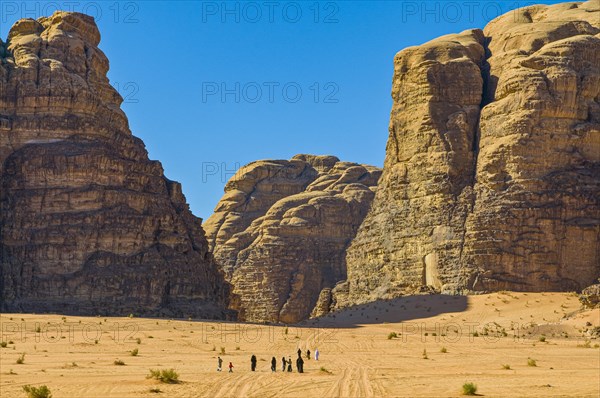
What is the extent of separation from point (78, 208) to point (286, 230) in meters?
51.8

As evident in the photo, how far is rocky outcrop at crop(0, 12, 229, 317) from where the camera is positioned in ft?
226

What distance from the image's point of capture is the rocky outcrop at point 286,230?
4587 inches

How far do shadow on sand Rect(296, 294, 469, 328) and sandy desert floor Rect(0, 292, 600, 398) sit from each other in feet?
0.55

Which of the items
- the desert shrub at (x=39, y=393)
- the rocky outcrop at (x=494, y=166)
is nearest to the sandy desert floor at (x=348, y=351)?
the desert shrub at (x=39, y=393)

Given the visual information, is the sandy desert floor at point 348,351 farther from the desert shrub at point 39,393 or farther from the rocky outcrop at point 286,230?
the rocky outcrop at point 286,230

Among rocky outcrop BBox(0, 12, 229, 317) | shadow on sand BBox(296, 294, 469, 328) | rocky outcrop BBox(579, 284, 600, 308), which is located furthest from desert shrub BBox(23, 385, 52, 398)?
shadow on sand BBox(296, 294, 469, 328)

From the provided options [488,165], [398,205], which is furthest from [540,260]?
[398,205]

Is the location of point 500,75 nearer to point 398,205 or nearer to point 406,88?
point 406,88

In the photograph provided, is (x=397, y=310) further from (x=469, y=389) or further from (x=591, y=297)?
(x=469, y=389)

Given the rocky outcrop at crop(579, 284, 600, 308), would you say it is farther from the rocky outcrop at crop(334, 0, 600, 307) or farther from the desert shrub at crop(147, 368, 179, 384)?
the desert shrub at crop(147, 368, 179, 384)

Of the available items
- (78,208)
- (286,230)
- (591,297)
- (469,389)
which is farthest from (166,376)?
(286,230)

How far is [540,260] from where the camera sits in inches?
2731

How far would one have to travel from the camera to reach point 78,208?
71562mm

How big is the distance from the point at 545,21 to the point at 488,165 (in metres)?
15.9
